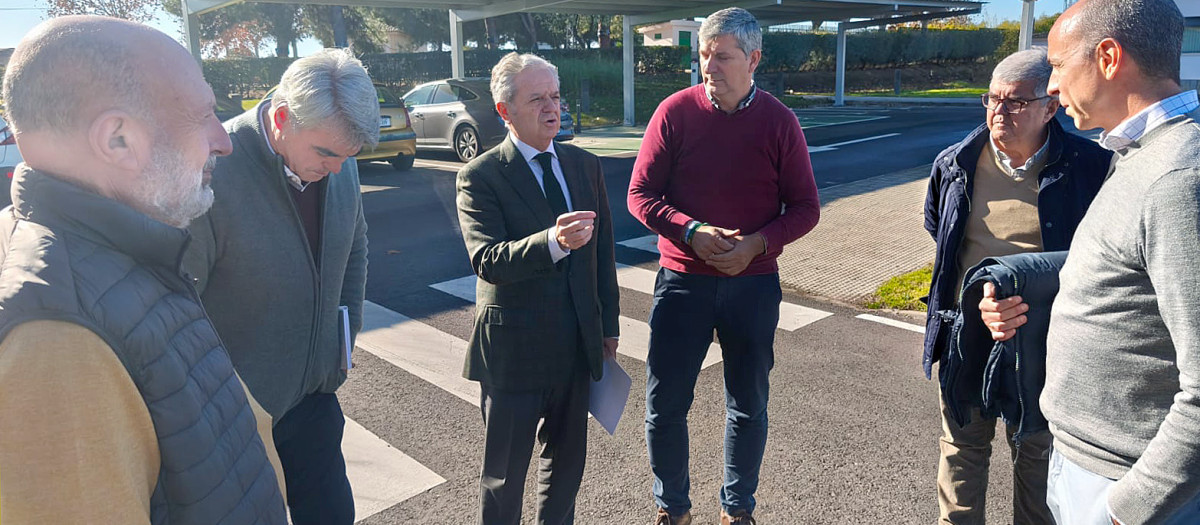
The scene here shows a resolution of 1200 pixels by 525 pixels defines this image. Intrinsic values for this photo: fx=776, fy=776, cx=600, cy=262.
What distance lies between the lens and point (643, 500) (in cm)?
339

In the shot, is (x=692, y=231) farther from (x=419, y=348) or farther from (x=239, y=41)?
(x=239, y=41)

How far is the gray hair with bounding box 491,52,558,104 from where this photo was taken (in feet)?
8.77

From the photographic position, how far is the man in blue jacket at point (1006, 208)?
279cm

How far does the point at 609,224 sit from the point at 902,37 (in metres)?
46.1

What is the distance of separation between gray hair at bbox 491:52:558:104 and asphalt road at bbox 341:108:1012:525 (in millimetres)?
1747

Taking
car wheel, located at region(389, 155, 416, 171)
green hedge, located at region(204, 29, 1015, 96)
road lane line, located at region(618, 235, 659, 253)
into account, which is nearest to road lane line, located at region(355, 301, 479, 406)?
road lane line, located at region(618, 235, 659, 253)

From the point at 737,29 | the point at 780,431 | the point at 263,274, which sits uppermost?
the point at 737,29

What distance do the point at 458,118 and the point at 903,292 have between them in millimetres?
10480

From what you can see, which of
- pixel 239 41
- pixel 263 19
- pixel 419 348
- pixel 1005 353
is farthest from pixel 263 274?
pixel 239 41

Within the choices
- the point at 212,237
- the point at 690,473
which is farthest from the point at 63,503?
the point at 690,473

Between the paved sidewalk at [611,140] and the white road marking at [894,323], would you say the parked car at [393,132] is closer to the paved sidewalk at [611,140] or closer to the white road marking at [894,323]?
the paved sidewalk at [611,140]

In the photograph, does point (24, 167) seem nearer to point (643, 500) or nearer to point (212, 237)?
point (212, 237)

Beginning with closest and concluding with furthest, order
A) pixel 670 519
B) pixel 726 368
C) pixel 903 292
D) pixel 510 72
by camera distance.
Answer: pixel 510 72, pixel 670 519, pixel 726 368, pixel 903 292

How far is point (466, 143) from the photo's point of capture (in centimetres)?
1498
